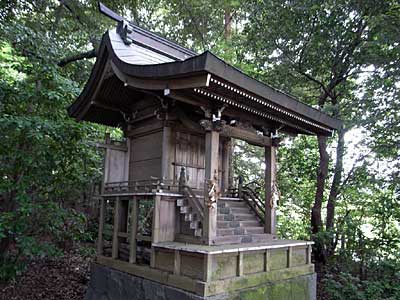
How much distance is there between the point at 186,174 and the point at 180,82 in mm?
2148

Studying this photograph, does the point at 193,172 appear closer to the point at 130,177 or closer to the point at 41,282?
the point at 130,177

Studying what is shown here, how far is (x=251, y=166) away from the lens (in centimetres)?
1358

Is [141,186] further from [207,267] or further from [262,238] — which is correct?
[262,238]

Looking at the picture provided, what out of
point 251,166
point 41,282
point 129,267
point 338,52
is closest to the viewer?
point 129,267

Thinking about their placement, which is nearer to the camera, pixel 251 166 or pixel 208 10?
pixel 208 10

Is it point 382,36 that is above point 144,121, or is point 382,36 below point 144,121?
above

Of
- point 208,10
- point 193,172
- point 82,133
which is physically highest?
point 208,10

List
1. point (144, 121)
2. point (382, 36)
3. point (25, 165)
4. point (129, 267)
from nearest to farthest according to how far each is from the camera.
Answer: point (129, 267)
point (25, 165)
point (144, 121)
point (382, 36)

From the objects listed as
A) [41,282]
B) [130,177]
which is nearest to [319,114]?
[130,177]

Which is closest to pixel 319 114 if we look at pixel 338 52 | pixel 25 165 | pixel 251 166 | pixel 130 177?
pixel 338 52

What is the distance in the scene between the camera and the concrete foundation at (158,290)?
4283 millimetres

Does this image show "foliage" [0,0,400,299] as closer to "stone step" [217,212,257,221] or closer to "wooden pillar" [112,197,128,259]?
"wooden pillar" [112,197,128,259]

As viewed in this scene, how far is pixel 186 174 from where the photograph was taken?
572 cm

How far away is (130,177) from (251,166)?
8071 millimetres
